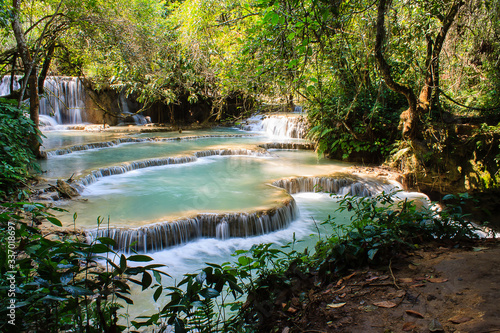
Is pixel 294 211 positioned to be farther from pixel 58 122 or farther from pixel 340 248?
pixel 58 122

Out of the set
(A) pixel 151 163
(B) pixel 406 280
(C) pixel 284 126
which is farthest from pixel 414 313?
(C) pixel 284 126

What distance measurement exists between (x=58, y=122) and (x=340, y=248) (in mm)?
21324

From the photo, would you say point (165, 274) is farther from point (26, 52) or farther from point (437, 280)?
point (26, 52)

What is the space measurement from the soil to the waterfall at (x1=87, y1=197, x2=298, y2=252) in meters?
3.57

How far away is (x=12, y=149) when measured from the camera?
20.2 feet

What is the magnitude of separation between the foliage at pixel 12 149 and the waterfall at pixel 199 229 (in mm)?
1936

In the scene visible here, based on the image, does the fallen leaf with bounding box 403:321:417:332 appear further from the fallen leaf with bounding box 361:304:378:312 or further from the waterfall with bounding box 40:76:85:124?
the waterfall with bounding box 40:76:85:124

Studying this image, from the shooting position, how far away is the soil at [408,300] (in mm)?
1938

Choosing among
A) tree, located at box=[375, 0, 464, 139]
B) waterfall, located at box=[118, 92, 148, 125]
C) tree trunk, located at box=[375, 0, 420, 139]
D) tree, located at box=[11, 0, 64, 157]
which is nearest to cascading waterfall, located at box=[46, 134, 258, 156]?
tree, located at box=[11, 0, 64, 157]

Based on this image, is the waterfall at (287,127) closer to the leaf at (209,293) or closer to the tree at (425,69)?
the tree at (425,69)

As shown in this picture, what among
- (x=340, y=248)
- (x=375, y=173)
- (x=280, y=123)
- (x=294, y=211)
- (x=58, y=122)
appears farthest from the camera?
(x=58, y=122)

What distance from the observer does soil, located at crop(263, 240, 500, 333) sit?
194cm

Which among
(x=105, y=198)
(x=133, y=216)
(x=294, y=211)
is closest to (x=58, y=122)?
(x=105, y=198)

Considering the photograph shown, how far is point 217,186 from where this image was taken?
336 inches
